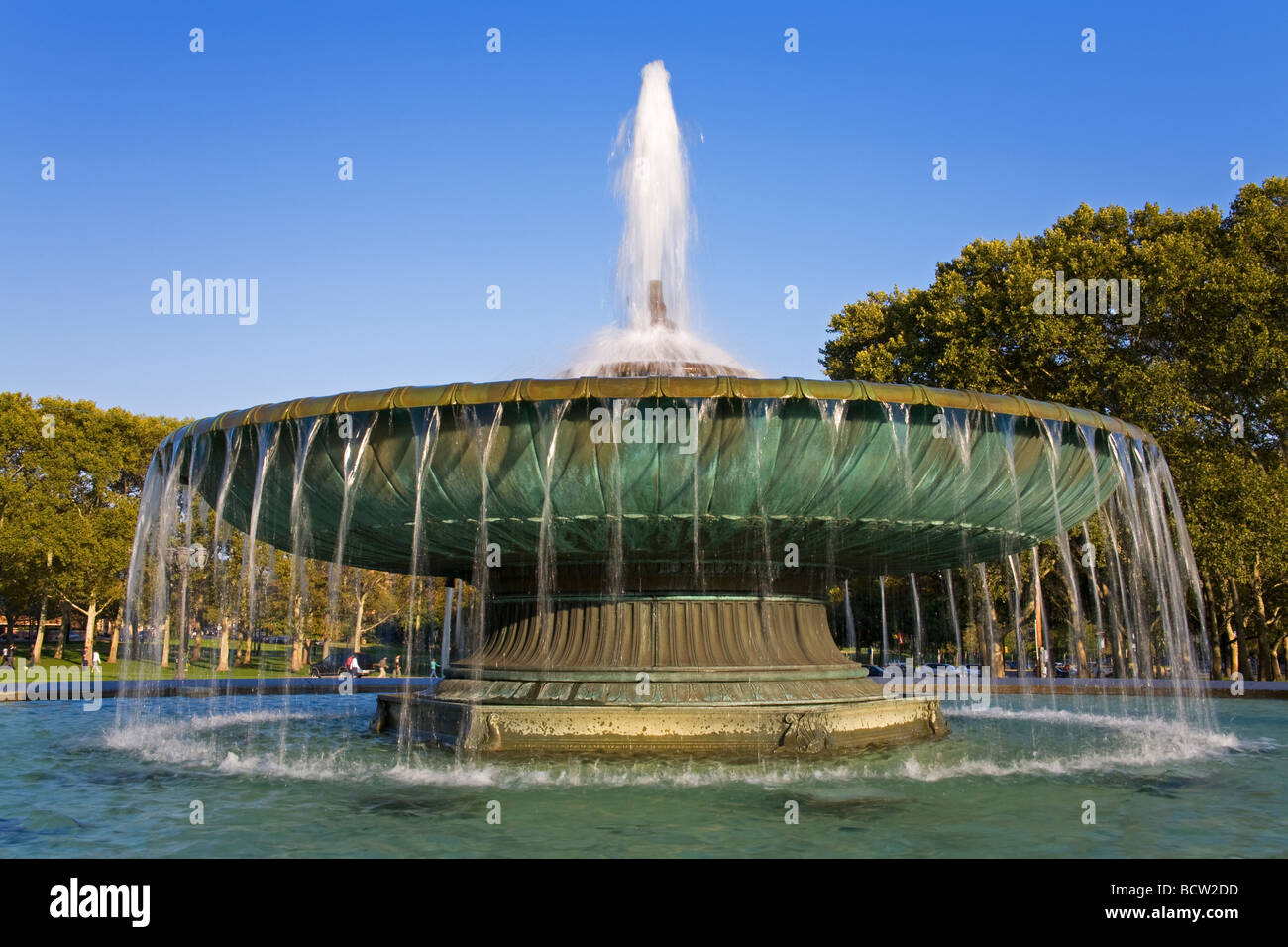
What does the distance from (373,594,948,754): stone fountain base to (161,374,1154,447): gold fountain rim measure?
9.24 ft

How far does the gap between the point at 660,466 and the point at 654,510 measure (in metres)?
0.58

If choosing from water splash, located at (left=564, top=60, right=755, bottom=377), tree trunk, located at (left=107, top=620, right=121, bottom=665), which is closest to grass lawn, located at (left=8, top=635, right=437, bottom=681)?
tree trunk, located at (left=107, top=620, right=121, bottom=665)

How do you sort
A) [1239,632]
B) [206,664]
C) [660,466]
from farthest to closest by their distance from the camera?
Answer: [206,664], [1239,632], [660,466]

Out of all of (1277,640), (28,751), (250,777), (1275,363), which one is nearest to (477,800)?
(250,777)

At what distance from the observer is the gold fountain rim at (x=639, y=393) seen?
8.50 metres

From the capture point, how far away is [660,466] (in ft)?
29.8

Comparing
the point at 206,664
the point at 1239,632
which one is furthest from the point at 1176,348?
the point at 206,664

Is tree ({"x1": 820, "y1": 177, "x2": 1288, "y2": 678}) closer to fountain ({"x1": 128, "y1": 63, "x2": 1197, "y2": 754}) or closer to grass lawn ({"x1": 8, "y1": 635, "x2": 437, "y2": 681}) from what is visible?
fountain ({"x1": 128, "y1": 63, "x2": 1197, "y2": 754})

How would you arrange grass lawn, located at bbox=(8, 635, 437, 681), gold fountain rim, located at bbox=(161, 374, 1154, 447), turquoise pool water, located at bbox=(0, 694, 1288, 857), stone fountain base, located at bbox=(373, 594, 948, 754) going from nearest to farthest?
turquoise pool water, located at bbox=(0, 694, 1288, 857)
gold fountain rim, located at bbox=(161, 374, 1154, 447)
stone fountain base, located at bbox=(373, 594, 948, 754)
grass lawn, located at bbox=(8, 635, 437, 681)

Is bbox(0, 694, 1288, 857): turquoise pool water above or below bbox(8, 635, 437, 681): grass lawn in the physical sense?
above

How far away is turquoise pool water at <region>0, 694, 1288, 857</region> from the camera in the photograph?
578 cm

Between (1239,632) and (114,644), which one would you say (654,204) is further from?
(114,644)

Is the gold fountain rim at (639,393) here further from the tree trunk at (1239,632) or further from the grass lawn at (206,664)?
the grass lawn at (206,664)
